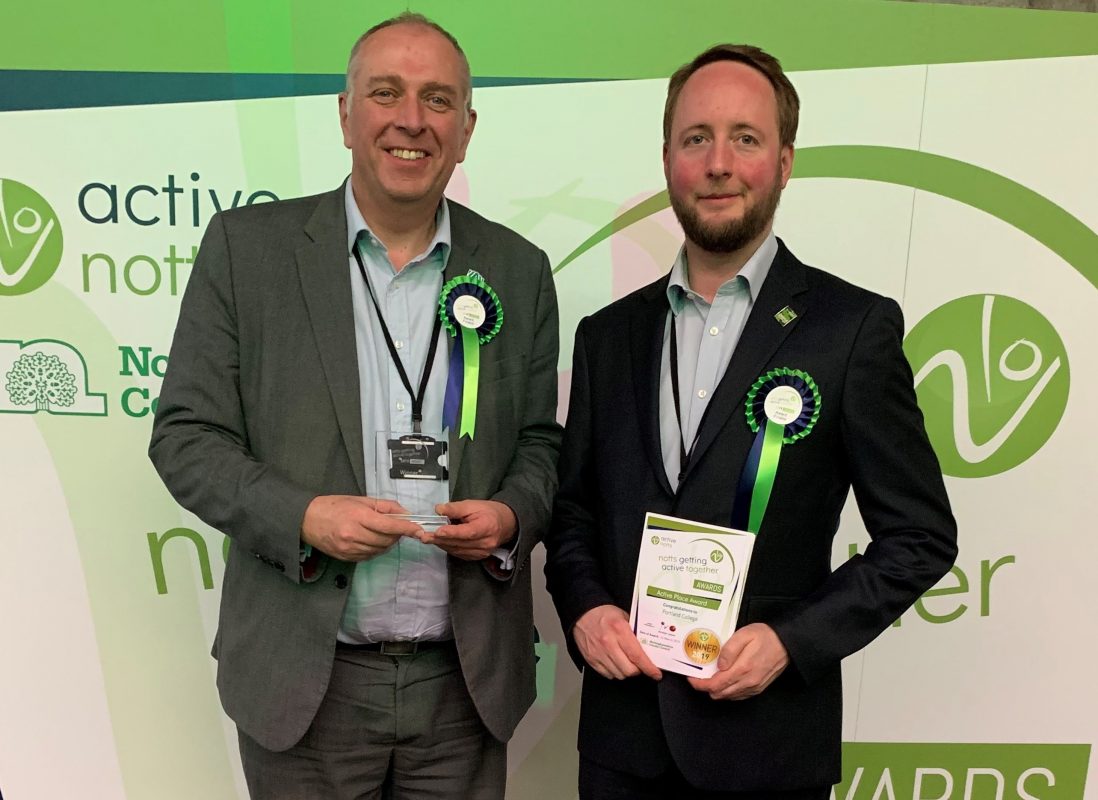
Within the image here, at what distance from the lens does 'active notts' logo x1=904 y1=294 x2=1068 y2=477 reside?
2559 millimetres

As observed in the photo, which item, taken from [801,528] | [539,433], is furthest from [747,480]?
[539,433]

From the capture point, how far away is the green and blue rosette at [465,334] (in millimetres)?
1629

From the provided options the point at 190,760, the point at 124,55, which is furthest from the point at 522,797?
the point at 124,55

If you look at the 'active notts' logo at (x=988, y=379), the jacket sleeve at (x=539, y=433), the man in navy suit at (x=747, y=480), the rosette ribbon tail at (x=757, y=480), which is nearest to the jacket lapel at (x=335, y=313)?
the jacket sleeve at (x=539, y=433)

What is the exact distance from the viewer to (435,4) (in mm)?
2416

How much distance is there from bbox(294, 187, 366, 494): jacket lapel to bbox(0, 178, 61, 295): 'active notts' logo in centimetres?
134

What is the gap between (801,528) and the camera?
1431mm

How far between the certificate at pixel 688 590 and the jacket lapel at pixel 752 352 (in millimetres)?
124

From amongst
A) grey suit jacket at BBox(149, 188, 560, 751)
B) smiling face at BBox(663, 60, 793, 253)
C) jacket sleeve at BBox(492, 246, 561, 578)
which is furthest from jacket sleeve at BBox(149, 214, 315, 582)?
smiling face at BBox(663, 60, 793, 253)

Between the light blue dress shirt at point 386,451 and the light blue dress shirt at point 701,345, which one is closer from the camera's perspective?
the light blue dress shirt at point 701,345

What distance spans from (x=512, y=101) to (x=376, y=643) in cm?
163

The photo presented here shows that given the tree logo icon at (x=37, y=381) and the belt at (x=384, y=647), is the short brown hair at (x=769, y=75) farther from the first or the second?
the tree logo icon at (x=37, y=381)

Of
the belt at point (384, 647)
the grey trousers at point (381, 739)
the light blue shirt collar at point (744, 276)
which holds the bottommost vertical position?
the grey trousers at point (381, 739)

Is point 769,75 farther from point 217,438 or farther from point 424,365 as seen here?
point 217,438
